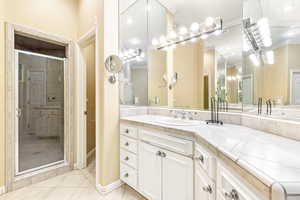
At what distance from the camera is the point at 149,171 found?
158 centimetres

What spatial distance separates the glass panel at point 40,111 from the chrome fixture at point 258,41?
2526mm

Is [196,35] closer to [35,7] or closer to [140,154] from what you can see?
[140,154]

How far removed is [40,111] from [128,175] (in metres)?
1.71

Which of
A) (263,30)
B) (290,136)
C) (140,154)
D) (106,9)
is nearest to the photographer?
(290,136)

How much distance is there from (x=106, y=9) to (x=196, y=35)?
114cm

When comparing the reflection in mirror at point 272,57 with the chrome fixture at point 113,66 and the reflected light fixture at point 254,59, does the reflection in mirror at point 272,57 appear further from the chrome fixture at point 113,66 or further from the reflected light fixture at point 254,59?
the chrome fixture at point 113,66

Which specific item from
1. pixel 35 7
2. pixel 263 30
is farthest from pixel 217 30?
pixel 35 7

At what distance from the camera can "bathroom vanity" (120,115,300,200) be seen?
55cm

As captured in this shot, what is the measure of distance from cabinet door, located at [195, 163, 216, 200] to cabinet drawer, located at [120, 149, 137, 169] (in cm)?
80

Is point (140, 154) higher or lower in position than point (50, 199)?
higher

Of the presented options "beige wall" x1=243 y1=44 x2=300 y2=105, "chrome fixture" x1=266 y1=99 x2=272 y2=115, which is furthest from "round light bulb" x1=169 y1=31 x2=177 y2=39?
"chrome fixture" x1=266 y1=99 x2=272 y2=115

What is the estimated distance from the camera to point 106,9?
189cm

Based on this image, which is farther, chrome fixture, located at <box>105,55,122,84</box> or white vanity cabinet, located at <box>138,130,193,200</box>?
chrome fixture, located at <box>105,55,122,84</box>

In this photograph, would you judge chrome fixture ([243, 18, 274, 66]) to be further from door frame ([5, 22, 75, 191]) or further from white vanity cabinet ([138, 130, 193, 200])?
door frame ([5, 22, 75, 191])
